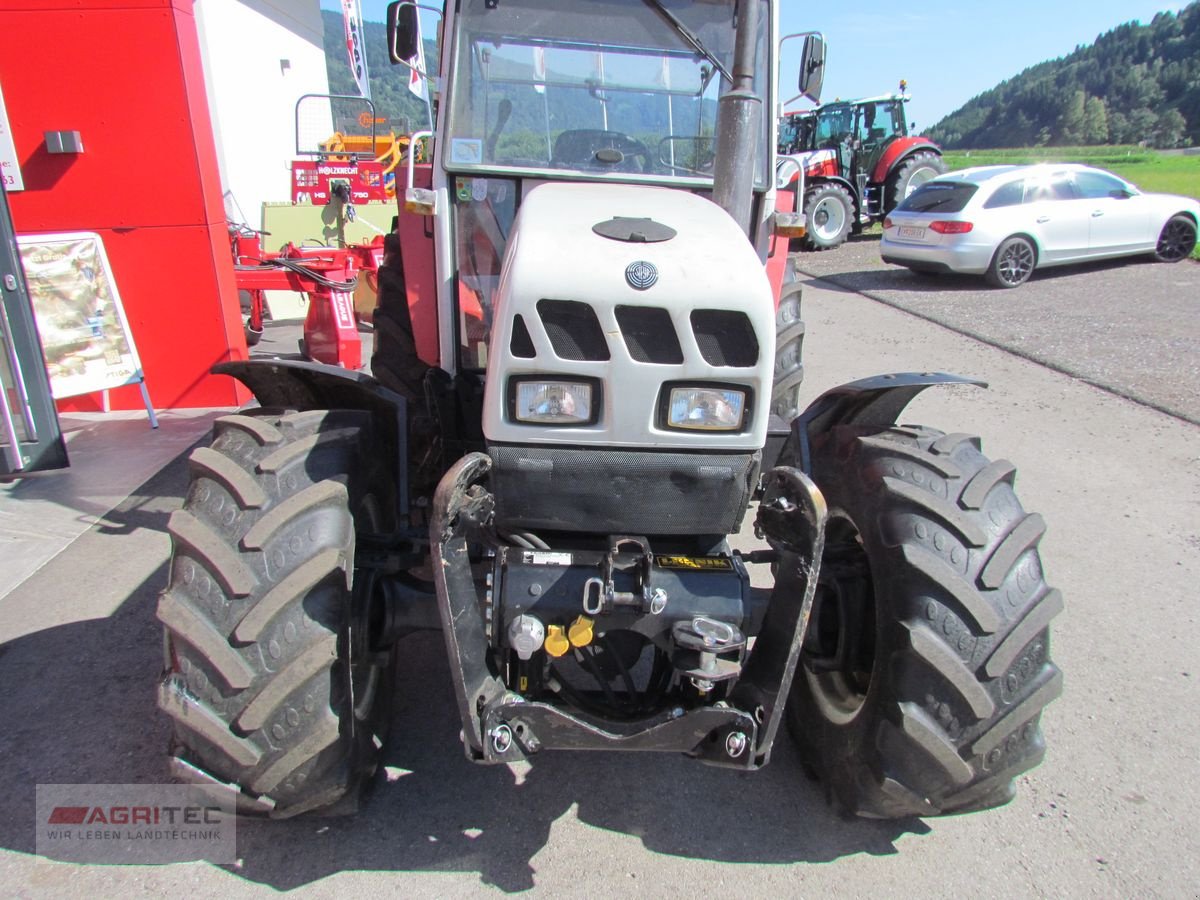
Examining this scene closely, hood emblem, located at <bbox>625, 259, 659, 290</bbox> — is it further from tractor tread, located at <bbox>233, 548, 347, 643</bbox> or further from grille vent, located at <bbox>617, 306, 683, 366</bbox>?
tractor tread, located at <bbox>233, 548, 347, 643</bbox>

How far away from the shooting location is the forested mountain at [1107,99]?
243ft

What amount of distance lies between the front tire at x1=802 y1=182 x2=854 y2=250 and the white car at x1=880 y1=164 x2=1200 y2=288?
11.4ft

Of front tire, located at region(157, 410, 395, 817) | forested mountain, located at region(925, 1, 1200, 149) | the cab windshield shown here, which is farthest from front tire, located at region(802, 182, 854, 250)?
forested mountain, located at region(925, 1, 1200, 149)

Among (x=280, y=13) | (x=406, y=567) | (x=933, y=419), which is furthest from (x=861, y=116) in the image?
(x=406, y=567)

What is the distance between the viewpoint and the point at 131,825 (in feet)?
8.46

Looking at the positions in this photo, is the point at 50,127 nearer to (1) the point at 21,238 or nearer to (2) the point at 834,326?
(1) the point at 21,238

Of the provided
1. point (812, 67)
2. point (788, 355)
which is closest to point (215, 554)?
point (812, 67)

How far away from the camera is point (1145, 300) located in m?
11.5

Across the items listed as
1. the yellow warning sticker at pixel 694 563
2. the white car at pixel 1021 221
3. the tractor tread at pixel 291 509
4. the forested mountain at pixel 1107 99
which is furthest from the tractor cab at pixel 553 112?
the forested mountain at pixel 1107 99

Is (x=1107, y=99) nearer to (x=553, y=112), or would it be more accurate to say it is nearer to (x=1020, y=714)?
(x=553, y=112)

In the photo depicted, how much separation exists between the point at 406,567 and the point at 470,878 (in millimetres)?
902

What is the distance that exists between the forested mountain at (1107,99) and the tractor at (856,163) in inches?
2575

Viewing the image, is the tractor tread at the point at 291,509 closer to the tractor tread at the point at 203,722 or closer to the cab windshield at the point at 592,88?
the tractor tread at the point at 203,722

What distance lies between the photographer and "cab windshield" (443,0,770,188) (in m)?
3.23
